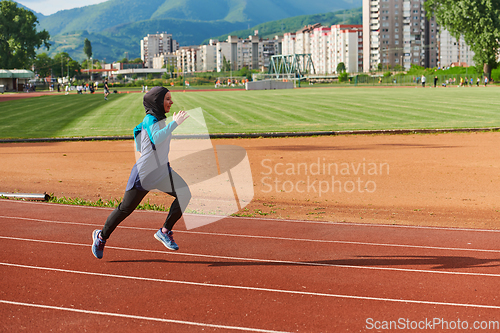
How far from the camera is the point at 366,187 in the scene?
10.5 meters

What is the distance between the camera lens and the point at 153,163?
561 cm

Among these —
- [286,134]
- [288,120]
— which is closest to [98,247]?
[286,134]

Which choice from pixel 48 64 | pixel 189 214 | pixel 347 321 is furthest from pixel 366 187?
pixel 48 64

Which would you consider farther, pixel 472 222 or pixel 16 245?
pixel 472 222

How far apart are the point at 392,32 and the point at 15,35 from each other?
13883 centimetres

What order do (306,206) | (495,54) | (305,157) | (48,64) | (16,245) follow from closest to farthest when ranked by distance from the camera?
(16,245)
(306,206)
(305,157)
(495,54)
(48,64)

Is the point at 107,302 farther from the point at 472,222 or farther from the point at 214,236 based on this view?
the point at 472,222

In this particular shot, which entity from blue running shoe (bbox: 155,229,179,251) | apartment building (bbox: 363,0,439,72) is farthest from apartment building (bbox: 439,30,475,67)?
blue running shoe (bbox: 155,229,179,251)

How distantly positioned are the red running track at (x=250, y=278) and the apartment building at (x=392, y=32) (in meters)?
187

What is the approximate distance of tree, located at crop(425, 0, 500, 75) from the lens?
57.9m

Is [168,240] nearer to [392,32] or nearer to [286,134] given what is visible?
[286,134]

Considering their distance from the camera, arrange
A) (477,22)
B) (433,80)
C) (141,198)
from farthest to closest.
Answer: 1. (433,80)
2. (477,22)
3. (141,198)

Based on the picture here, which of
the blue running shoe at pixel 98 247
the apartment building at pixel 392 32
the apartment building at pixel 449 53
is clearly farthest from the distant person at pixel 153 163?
the apartment building at pixel 449 53

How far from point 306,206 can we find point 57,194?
17.0 feet
